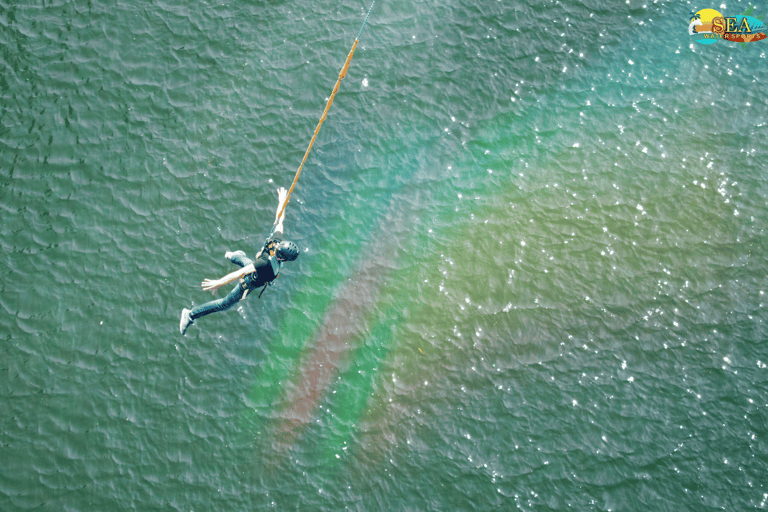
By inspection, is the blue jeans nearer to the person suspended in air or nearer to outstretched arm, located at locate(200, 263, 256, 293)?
the person suspended in air

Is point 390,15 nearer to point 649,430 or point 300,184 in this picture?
point 300,184

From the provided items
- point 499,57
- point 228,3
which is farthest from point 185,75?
point 499,57

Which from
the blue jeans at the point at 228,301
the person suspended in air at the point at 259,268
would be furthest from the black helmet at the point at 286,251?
the blue jeans at the point at 228,301

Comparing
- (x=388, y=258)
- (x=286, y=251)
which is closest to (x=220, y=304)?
(x=286, y=251)

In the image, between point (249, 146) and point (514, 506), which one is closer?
point (514, 506)

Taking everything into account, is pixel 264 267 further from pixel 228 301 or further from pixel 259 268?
pixel 228 301

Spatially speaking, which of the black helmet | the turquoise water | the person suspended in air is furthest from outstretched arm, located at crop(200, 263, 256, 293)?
the turquoise water
